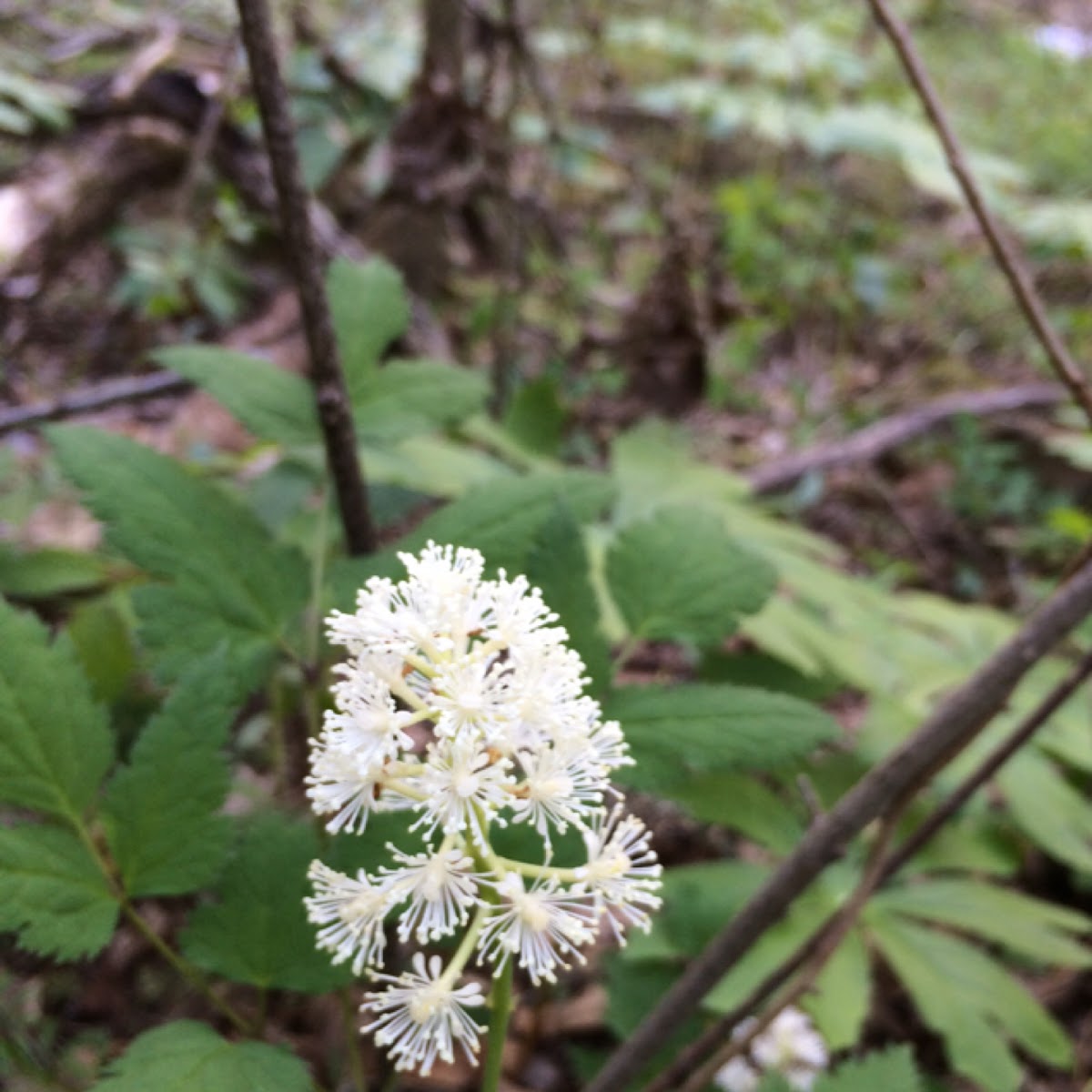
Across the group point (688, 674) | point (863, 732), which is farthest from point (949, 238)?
point (863, 732)

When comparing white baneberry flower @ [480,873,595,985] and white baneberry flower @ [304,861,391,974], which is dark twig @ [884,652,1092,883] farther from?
white baneberry flower @ [304,861,391,974]

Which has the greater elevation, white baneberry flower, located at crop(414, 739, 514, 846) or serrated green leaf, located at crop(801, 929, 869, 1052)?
white baneberry flower, located at crop(414, 739, 514, 846)

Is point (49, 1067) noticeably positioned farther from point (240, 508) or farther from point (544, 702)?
point (544, 702)

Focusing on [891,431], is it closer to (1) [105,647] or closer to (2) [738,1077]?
(2) [738,1077]

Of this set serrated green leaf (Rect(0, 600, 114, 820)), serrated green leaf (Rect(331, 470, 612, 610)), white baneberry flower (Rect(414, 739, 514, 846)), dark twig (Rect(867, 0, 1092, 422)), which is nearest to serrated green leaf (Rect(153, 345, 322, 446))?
serrated green leaf (Rect(331, 470, 612, 610))

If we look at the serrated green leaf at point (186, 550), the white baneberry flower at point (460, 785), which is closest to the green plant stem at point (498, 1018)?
the white baneberry flower at point (460, 785)

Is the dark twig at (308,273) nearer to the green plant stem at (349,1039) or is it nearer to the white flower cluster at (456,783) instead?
the white flower cluster at (456,783)

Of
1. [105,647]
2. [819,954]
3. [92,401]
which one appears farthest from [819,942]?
[92,401]
